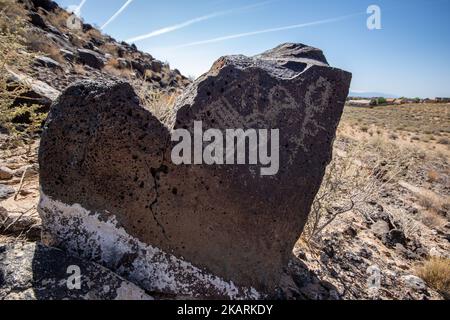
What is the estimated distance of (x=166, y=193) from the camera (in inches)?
94.1

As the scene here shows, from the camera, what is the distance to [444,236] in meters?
6.27

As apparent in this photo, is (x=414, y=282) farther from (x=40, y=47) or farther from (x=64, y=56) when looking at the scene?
(x=64, y=56)

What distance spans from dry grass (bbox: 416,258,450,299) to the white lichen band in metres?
2.87

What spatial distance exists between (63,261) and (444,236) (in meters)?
Result: 6.74

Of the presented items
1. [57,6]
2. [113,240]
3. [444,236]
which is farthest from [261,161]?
[57,6]

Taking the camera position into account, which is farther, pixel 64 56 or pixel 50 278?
pixel 64 56

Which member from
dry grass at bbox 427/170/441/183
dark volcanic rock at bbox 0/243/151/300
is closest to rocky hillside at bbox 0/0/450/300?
dark volcanic rock at bbox 0/243/151/300

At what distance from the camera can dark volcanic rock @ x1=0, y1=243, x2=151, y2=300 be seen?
6.45 feet

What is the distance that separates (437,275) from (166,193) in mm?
3657

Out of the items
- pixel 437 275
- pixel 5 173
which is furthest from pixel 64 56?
pixel 437 275

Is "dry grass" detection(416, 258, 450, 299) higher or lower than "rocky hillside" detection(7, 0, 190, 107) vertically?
lower

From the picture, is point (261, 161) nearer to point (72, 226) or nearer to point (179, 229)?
point (179, 229)

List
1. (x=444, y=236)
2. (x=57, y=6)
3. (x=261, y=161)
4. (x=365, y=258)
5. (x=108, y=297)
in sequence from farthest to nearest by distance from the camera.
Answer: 1. (x=57, y=6)
2. (x=444, y=236)
3. (x=365, y=258)
4. (x=261, y=161)
5. (x=108, y=297)

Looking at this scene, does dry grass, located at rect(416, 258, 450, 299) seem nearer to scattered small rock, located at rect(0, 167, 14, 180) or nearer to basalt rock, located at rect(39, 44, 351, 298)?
basalt rock, located at rect(39, 44, 351, 298)
